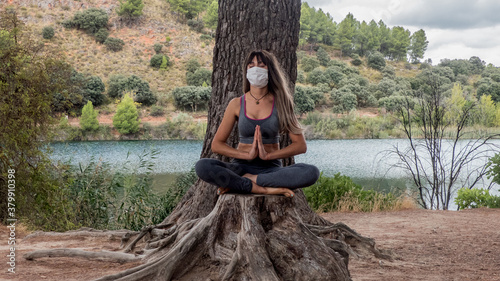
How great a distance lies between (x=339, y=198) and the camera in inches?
313

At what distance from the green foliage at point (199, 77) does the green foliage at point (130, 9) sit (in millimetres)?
18748

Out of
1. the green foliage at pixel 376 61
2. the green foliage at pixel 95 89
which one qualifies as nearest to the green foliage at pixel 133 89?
the green foliage at pixel 95 89

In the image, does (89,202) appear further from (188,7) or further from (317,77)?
(188,7)

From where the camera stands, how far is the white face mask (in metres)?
3.18

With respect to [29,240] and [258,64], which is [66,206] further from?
[258,64]

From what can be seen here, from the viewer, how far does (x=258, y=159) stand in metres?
3.17

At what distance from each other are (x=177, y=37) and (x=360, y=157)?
48375 millimetres

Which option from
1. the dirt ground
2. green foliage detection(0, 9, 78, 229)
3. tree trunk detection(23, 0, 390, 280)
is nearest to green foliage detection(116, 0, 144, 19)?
green foliage detection(0, 9, 78, 229)

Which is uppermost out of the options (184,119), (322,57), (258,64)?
(322,57)

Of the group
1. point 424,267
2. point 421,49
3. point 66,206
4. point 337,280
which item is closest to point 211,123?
point 337,280

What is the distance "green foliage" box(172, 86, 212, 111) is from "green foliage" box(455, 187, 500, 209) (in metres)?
35.2

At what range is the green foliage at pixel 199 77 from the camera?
164 feet

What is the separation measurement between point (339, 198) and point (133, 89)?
38.9 meters

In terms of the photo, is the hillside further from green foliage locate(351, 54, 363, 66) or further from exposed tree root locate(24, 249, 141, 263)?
exposed tree root locate(24, 249, 141, 263)
